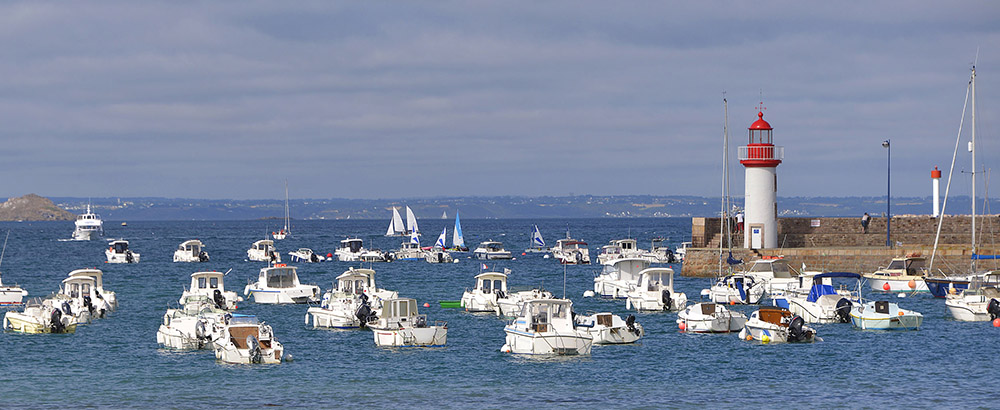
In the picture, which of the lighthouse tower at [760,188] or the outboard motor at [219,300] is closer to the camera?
the outboard motor at [219,300]

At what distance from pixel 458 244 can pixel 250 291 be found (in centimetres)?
7164

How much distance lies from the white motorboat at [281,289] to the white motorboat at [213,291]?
2.54 m

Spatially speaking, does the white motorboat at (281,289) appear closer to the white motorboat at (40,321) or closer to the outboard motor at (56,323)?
the white motorboat at (40,321)

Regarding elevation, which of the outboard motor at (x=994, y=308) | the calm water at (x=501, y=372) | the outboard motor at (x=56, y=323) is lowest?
the calm water at (x=501, y=372)

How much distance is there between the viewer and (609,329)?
48.5 m

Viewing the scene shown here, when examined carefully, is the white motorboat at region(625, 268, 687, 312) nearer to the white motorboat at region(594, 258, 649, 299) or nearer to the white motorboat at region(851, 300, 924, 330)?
the white motorboat at region(594, 258, 649, 299)

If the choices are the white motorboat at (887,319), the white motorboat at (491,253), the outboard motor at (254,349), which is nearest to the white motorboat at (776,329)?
the white motorboat at (887,319)

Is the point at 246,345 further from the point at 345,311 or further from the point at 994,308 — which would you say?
the point at 994,308

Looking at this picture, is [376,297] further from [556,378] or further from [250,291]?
[556,378]

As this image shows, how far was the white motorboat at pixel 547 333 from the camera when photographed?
44719mm

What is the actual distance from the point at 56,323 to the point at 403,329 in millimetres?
16954

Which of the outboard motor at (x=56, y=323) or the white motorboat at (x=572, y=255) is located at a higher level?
the white motorboat at (x=572, y=255)

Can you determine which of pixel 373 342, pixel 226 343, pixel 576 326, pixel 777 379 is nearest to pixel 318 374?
pixel 226 343

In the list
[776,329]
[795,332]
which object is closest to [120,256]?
[776,329]
